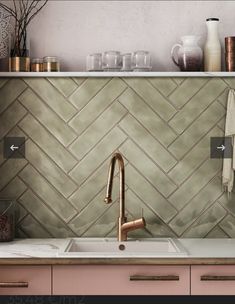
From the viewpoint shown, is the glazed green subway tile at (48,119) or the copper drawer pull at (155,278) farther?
the glazed green subway tile at (48,119)

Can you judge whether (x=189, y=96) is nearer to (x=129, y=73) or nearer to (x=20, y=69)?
(x=129, y=73)

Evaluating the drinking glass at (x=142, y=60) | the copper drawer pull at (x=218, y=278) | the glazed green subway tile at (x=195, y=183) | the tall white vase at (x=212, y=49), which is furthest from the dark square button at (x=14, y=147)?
the copper drawer pull at (x=218, y=278)

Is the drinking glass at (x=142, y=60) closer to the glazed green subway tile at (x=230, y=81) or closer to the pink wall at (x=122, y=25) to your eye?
the pink wall at (x=122, y=25)

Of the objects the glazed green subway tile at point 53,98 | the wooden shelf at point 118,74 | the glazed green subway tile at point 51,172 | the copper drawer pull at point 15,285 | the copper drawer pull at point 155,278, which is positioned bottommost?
the copper drawer pull at point 15,285

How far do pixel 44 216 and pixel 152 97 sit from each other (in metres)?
0.87

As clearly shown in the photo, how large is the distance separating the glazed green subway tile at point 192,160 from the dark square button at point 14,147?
2.67 ft

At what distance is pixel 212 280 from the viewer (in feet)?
8.91

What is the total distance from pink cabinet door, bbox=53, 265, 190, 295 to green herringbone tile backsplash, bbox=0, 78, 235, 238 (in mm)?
571

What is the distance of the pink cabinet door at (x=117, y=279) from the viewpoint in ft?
8.91

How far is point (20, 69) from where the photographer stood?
3.24 m

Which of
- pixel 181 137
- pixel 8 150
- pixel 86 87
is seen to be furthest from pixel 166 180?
pixel 8 150

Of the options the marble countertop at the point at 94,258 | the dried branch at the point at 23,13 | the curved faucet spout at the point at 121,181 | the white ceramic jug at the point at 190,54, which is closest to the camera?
the marble countertop at the point at 94,258

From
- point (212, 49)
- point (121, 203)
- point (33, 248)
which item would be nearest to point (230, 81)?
point (212, 49)

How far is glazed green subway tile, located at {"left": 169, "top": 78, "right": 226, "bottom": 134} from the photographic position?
328 centimetres
